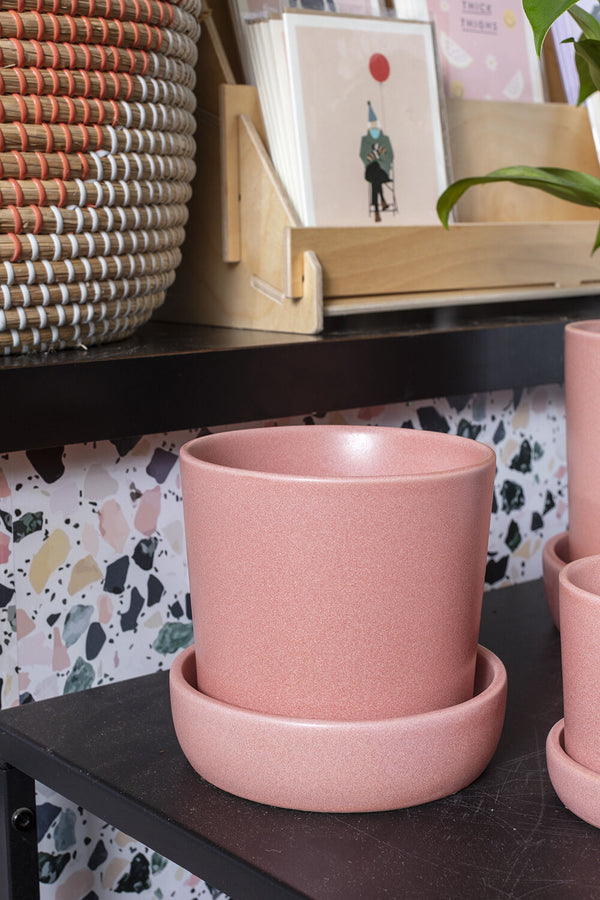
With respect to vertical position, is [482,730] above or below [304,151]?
below

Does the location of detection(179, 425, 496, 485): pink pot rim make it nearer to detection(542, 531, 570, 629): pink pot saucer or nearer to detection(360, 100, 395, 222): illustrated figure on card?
detection(542, 531, 570, 629): pink pot saucer

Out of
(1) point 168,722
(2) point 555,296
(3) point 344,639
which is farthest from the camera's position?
(2) point 555,296

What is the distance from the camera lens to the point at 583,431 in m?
0.54

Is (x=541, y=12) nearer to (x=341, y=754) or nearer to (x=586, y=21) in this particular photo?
(x=586, y=21)

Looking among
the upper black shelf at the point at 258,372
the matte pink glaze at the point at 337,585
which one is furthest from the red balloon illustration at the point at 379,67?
the matte pink glaze at the point at 337,585

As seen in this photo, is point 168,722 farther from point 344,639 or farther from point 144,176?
point 144,176

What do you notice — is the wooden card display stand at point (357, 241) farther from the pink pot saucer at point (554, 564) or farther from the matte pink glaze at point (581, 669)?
the matte pink glaze at point (581, 669)

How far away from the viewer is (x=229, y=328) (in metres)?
0.79

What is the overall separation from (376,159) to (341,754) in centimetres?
52

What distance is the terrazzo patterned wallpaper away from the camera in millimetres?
623

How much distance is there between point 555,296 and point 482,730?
54 centimetres

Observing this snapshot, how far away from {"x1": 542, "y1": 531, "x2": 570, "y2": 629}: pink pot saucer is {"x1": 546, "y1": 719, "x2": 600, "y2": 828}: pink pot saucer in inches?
8.2

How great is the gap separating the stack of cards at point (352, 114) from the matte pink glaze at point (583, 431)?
0.81ft

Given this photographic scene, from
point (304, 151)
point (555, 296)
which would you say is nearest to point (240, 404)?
point (304, 151)
